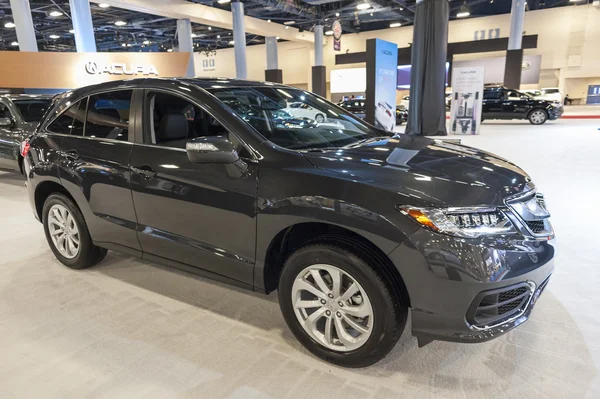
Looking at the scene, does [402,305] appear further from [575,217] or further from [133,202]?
[575,217]

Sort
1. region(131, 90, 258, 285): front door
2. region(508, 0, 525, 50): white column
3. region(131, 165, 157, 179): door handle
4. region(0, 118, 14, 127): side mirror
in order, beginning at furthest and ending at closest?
region(508, 0, 525, 50): white column, region(0, 118, 14, 127): side mirror, region(131, 165, 157, 179): door handle, region(131, 90, 258, 285): front door

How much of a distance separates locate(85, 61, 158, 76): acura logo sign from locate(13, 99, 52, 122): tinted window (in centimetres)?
649

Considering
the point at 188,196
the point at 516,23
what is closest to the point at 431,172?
the point at 188,196

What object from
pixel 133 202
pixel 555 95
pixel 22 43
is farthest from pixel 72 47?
pixel 133 202

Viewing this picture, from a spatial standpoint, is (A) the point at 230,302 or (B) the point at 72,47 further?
(B) the point at 72,47

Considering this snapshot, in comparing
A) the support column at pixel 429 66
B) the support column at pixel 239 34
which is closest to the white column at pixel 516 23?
the support column at pixel 429 66

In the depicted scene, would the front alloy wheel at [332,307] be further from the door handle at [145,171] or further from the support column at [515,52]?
the support column at [515,52]

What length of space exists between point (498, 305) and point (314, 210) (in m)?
0.95

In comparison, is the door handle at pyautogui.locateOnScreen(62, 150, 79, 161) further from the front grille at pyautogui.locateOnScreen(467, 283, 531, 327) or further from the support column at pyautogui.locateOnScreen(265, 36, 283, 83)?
the support column at pyautogui.locateOnScreen(265, 36, 283, 83)

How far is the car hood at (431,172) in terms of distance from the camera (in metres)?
1.87

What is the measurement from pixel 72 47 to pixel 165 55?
24.2 metres

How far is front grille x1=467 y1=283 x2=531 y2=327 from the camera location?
1812mm

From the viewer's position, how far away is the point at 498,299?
1867 mm

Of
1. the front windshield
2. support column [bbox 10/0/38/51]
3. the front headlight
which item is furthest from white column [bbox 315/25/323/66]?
the front headlight
